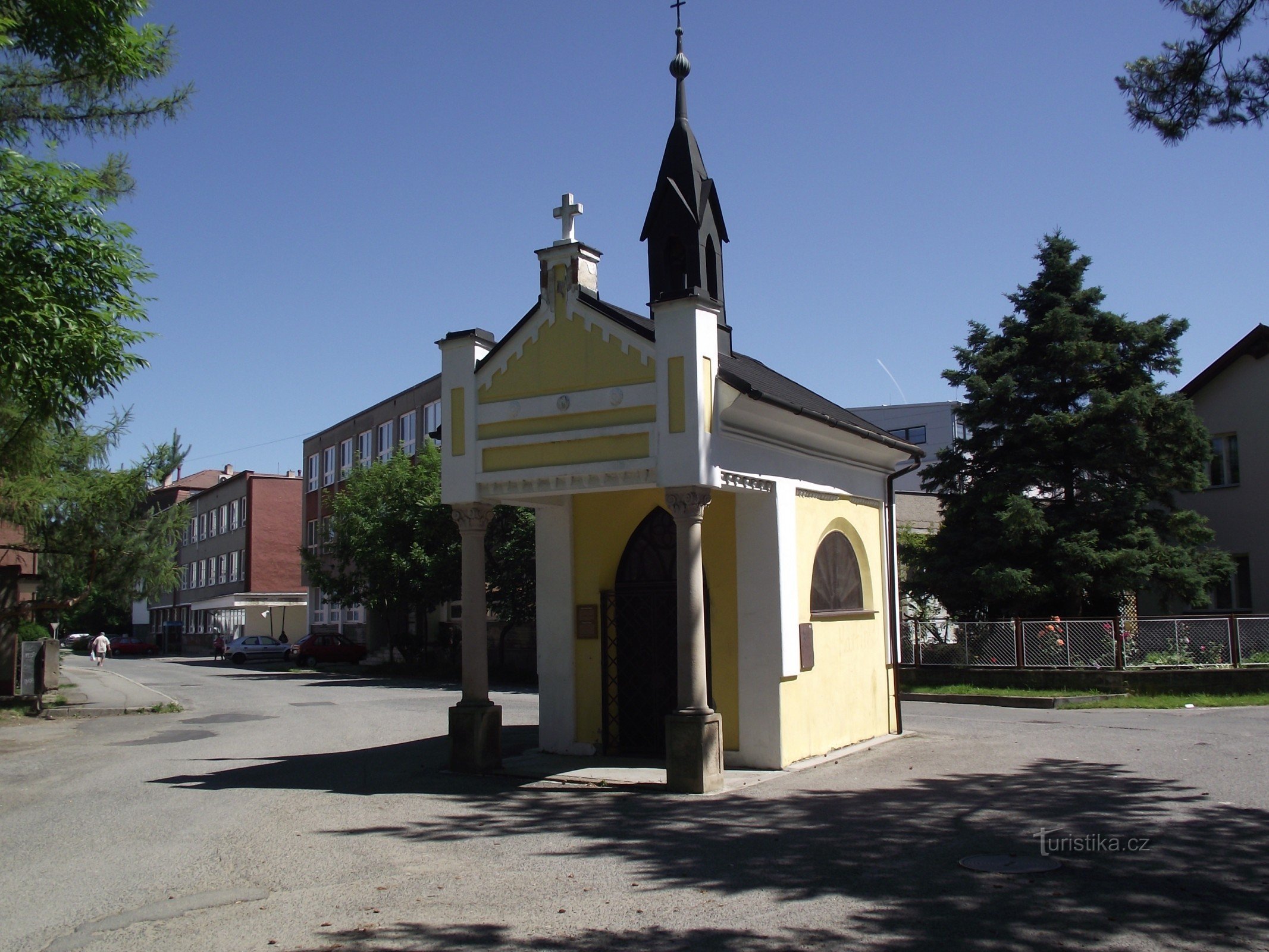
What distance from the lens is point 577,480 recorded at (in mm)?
11969

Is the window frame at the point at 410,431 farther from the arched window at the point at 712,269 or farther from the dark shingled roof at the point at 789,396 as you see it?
the arched window at the point at 712,269

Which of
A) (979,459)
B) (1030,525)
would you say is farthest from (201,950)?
(979,459)

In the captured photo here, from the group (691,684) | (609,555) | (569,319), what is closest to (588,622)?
(609,555)

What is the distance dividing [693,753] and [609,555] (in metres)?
3.66

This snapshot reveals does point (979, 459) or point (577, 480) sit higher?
point (979, 459)

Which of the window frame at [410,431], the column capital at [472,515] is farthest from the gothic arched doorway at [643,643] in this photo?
the window frame at [410,431]

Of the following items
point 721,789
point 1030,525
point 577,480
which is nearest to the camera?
point 721,789

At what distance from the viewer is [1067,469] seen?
1032 inches

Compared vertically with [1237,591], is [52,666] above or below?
below

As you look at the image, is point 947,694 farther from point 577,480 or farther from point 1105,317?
point 577,480

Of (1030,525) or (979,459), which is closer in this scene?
(1030,525)

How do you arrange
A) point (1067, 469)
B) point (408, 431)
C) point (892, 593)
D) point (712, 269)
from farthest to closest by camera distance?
point (408, 431) < point (1067, 469) < point (892, 593) < point (712, 269)

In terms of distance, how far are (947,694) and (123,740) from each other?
15.9m

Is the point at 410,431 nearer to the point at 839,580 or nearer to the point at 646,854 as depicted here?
the point at 839,580
